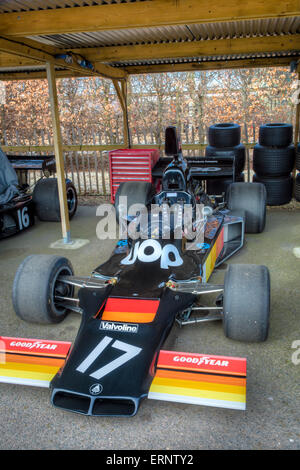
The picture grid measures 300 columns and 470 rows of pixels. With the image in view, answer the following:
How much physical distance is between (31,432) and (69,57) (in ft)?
17.6

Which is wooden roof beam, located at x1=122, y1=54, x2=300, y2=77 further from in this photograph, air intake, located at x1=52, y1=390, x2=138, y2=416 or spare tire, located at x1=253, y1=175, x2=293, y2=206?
air intake, located at x1=52, y1=390, x2=138, y2=416

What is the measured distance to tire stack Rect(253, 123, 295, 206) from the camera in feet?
26.5

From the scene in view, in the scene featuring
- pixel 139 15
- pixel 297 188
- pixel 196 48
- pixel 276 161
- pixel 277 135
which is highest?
pixel 196 48

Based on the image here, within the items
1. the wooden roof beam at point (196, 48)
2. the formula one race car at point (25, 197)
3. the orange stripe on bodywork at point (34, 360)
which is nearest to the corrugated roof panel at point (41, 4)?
the wooden roof beam at point (196, 48)

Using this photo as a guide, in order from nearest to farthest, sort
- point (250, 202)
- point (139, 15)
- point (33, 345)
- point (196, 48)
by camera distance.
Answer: point (33, 345), point (139, 15), point (250, 202), point (196, 48)

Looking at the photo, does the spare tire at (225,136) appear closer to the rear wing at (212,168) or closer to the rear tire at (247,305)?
the rear wing at (212,168)

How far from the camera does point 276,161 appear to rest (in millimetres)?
8156

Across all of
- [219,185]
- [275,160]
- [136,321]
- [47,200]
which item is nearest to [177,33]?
[219,185]

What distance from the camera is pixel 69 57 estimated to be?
6141mm

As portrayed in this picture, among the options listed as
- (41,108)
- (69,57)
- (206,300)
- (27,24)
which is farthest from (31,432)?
(41,108)

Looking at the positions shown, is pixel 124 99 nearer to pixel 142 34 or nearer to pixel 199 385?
pixel 142 34

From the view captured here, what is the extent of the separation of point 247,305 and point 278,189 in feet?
18.3

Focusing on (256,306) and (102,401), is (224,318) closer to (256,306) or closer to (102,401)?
(256,306)

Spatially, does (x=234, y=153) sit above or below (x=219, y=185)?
above
